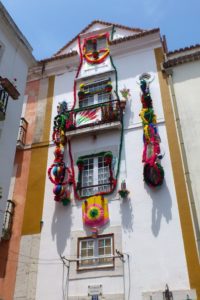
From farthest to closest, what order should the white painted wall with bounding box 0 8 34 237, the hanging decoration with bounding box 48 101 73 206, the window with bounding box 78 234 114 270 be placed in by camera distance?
the hanging decoration with bounding box 48 101 73 206 < the window with bounding box 78 234 114 270 < the white painted wall with bounding box 0 8 34 237

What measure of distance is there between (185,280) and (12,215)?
21.0ft

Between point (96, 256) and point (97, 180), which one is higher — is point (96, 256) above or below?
below

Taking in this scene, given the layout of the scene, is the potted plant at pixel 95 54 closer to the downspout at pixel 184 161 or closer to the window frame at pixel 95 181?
the downspout at pixel 184 161

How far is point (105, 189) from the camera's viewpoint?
12477mm

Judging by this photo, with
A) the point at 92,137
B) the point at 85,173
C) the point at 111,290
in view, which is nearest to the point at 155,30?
the point at 92,137

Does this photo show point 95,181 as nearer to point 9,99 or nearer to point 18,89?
point 9,99

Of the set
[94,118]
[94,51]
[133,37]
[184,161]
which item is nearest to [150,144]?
[184,161]

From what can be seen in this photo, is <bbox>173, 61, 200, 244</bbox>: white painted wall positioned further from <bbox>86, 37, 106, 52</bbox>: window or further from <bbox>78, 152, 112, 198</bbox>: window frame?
<bbox>86, 37, 106, 52</bbox>: window

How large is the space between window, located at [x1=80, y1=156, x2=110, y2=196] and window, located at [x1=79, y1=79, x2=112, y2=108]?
298 centimetres

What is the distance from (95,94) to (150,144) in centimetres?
403

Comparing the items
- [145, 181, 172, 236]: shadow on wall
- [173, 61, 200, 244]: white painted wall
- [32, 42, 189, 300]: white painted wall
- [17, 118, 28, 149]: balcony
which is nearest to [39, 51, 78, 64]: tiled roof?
[17, 118, 28, 149]: balcony

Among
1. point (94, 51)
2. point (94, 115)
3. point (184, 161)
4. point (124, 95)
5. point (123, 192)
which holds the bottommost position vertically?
point (123, 192)

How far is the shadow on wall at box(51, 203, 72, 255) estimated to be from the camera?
1187cm

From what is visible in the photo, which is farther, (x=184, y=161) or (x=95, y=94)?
(x=95, y=94)
